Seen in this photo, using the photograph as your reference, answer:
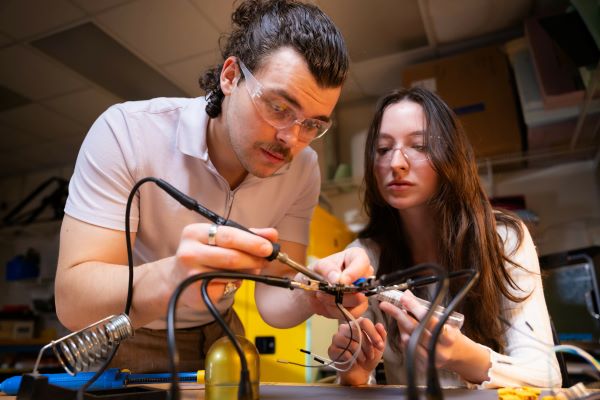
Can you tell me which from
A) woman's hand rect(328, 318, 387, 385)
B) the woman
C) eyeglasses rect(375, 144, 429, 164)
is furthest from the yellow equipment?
woman's hand rect(328, 318, 387, 385)

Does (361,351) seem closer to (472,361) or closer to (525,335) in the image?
(472,361)

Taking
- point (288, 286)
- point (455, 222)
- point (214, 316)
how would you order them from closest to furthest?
point (214, 316) → point (288, 286) → point (455, 222)

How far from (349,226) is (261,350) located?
136cm

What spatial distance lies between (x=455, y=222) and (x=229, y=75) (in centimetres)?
71

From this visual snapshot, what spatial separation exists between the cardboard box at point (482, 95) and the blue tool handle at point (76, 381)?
2.28 meters

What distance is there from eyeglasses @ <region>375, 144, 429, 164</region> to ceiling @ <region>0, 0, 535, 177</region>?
140cm

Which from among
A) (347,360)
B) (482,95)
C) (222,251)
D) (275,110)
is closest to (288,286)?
(222,251)

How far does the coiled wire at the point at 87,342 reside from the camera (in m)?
0.59

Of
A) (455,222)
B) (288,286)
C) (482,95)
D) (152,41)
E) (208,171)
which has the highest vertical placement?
(152,41)

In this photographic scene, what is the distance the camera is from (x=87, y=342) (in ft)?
1.97

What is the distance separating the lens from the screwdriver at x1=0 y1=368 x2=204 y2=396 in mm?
660

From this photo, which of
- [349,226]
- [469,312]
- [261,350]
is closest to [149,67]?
[349,226]

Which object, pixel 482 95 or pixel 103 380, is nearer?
pixel 103 380

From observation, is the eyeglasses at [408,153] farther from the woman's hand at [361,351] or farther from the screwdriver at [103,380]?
the screwdriver at [103,380]
